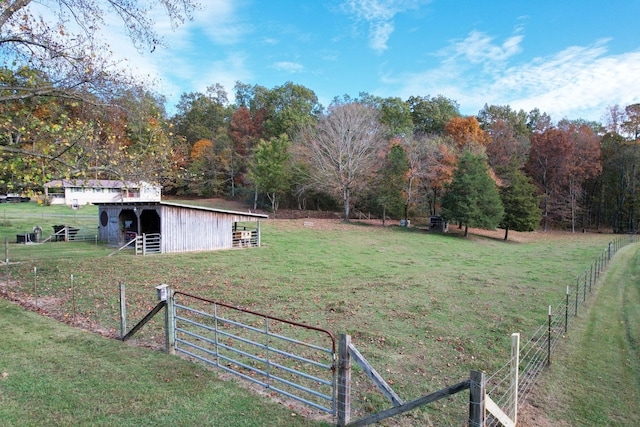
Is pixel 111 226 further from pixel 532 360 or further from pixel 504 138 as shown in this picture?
pixel 504 138

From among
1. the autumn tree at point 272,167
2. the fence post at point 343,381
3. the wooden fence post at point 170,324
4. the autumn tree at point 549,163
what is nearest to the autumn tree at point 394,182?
the autumn tree at point 272,167

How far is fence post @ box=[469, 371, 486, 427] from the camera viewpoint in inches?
132

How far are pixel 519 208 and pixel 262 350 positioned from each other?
35389 mm

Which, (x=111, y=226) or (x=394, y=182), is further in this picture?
(x=394, y=182)

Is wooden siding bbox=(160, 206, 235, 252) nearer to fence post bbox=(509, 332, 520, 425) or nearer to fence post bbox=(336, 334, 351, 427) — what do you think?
fence post bbox=(336, 334, 351, 427)

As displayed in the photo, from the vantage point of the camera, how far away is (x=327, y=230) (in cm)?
3338

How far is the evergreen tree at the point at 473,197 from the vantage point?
109 ft

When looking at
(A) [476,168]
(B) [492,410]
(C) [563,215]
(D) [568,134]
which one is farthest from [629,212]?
(B) [492,410]

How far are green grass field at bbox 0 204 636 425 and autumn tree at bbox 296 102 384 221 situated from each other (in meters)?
16.5

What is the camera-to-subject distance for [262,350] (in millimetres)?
7605

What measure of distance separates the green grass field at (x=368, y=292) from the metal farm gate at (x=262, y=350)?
64 cm

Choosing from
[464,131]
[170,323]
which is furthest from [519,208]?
[170,323]

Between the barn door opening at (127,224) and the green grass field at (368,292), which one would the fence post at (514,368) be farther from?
the barn door opening at (127,224)

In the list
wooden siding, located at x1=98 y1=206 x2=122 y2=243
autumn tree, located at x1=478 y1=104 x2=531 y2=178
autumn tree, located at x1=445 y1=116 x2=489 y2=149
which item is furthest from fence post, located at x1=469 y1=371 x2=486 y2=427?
autumn tree, located at x1=445 y1=116 x2=489 y2=149
